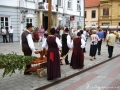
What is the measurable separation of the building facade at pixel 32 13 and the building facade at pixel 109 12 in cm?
1678

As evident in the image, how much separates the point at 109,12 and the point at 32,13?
1088 inches

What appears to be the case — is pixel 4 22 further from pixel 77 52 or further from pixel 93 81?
pixel 93 81

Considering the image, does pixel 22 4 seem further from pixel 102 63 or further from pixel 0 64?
pixel 0 64

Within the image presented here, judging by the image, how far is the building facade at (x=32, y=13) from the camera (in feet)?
65.4

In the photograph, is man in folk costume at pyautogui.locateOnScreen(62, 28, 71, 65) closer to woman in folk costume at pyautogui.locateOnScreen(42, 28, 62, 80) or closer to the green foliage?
woman in folk costume at pyautogui.locateOnScreen(42, 28, 62, 80)

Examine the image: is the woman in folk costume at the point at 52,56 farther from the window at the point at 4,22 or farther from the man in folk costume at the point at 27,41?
the window at the point at 4,22

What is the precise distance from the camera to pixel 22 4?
68.2 feet

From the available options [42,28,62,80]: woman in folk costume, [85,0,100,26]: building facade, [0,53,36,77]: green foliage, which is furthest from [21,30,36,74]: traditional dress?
[85,0,100,26]: building facade

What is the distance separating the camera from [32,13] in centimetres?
2247

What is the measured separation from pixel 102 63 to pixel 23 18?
12.8 m

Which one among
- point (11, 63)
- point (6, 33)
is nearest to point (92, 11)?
point (6, 33)

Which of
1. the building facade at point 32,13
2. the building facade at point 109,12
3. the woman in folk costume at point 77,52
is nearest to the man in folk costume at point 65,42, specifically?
the woman in folk costume at point 77,52

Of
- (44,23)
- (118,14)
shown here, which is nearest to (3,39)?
(44,23)

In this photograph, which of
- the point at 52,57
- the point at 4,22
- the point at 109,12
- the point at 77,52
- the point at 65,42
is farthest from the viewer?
A: the point at 109,12
